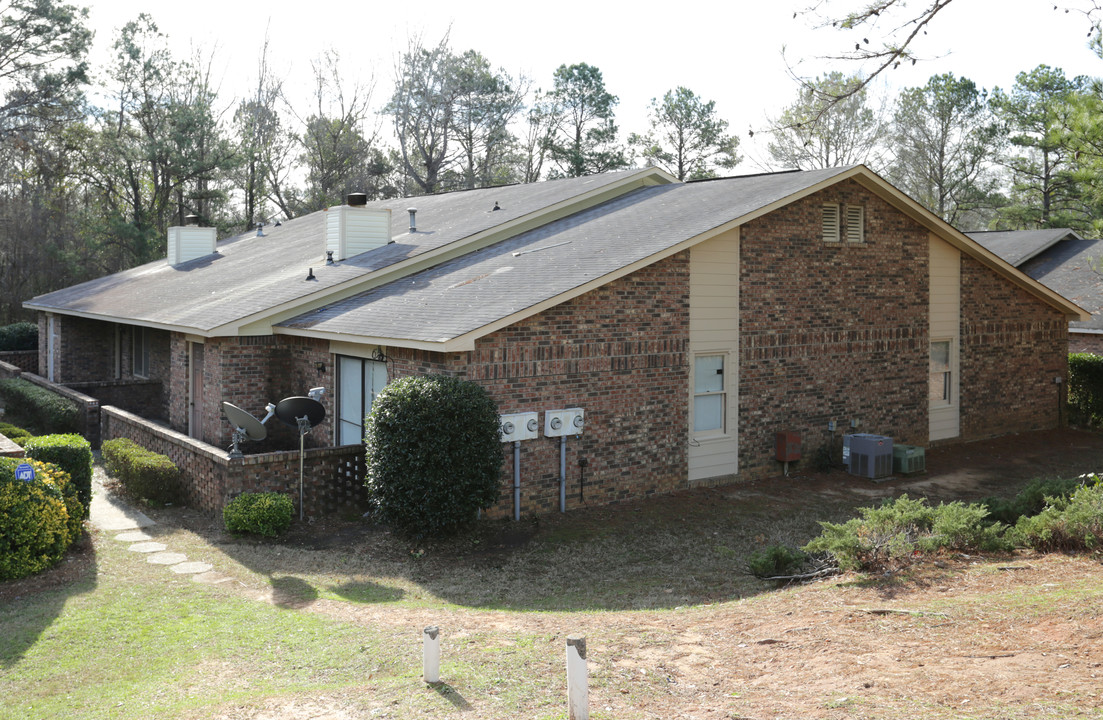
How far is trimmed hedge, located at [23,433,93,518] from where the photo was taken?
12.2 meters

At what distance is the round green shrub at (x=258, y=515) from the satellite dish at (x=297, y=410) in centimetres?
111

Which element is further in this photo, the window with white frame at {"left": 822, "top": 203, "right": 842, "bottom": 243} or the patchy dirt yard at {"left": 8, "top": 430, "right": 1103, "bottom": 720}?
the window with white frame at {"left": 822, "top": 203, "right": 842, "bottom": 243}

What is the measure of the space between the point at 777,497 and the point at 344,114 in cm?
3802

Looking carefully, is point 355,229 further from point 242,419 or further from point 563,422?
point 563,422

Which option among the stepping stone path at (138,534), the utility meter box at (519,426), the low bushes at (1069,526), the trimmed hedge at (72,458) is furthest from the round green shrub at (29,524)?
the low bushes at (1069,526)

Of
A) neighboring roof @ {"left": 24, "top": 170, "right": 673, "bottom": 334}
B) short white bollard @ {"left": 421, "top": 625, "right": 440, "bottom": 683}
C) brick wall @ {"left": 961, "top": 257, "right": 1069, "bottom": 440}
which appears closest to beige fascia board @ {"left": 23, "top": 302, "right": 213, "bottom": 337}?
neighboring roof @ {"left": 24, "top": 170, "right": 673, "bottom": 334}

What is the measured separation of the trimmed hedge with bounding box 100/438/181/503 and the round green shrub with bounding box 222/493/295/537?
2240 millimetres

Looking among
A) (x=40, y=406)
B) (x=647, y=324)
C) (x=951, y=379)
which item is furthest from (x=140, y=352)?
(x=951, y=379)

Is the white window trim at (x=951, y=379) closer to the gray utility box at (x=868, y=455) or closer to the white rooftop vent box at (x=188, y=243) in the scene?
the gray utility box at (x=868, y=455)

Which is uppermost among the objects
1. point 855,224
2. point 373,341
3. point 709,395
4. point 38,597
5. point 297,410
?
point 855,224

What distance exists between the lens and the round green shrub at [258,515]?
458 inches

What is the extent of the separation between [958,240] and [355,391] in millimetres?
12138

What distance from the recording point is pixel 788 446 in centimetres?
1542

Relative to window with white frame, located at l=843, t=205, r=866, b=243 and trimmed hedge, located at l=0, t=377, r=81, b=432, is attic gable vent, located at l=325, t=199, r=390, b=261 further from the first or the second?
window with white frame, located at l=843, t=205, r=866, b=243
